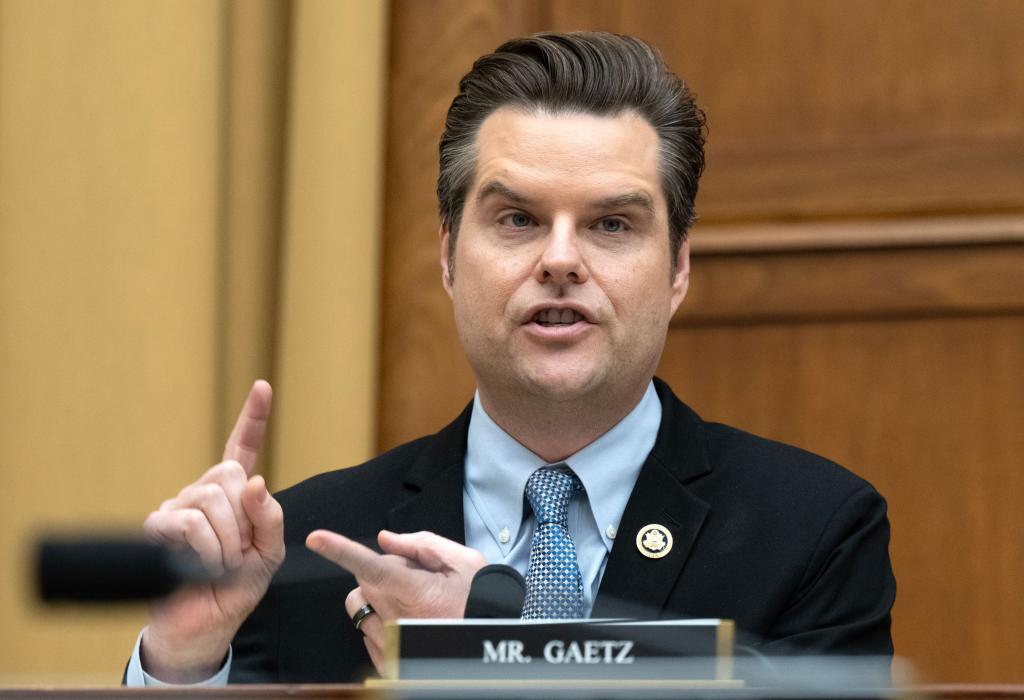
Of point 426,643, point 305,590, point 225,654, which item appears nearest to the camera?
point 426,643

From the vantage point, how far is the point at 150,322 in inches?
96.4

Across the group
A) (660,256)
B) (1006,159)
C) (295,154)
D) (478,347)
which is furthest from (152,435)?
(1006,159)

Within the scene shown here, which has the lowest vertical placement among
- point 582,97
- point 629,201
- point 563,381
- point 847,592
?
point 847,592

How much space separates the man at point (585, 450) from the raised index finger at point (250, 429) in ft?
0.52

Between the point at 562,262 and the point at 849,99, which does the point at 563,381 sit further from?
the point at 849,99

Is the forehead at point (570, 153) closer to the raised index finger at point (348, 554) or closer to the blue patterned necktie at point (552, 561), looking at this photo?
the blue patterned necktie at point (552, 561)

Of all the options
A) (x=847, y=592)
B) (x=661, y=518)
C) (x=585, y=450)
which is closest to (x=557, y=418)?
(x=585, y=450)

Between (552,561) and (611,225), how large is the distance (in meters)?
0.44

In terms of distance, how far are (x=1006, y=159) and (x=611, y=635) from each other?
1.59 metres

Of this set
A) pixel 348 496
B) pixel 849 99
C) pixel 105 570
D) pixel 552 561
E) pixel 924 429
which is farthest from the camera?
pixel 849 99

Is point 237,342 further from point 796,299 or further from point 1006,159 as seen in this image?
point 1006,159

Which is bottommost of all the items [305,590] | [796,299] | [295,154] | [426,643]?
[305,590]

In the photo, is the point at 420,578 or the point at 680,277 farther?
the point at 680,277

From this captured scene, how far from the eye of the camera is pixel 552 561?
1.79 metres
